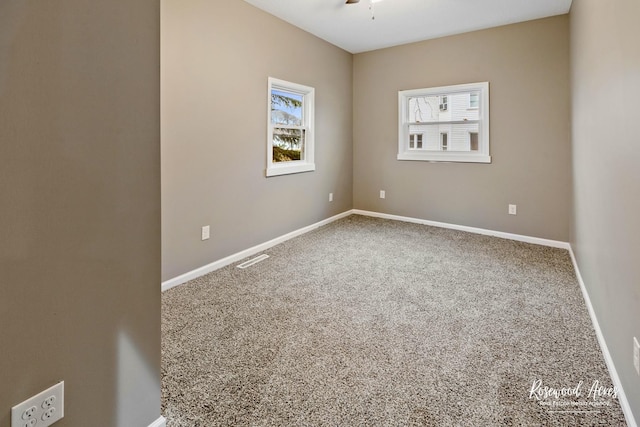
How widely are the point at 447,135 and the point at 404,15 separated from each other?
1.68 m

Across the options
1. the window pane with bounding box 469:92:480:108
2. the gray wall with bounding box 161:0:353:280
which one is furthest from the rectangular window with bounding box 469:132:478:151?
the gray wall with bounding box 161:0:353:280

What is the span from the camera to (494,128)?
4258mm

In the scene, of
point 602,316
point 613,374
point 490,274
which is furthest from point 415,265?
point 613,374

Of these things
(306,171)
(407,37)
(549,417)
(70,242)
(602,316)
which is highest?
(407,37)

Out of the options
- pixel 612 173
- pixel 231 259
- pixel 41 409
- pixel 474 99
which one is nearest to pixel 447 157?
pixel 474 99

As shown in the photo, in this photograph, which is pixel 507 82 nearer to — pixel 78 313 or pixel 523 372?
pixel 523 372

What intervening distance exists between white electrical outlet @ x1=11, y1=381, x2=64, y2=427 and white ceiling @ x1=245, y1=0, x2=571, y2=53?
139 inches

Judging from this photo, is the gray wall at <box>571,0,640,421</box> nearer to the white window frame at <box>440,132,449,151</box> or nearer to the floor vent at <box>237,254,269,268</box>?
the white window frame at <box>440,132,449,151</box>

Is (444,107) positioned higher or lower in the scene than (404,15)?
lower

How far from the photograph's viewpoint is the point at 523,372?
1723 mm

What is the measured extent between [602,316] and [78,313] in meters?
2.56

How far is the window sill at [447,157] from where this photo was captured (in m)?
4.39

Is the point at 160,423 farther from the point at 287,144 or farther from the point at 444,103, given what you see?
the point at 444,103

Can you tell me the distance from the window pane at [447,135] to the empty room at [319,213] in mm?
31
